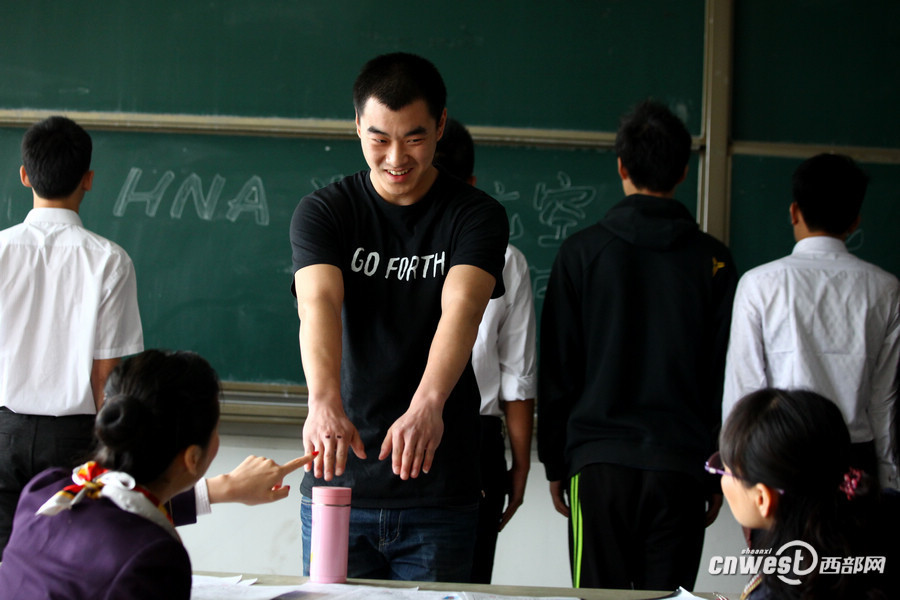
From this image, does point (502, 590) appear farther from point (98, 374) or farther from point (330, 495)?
point (98, 374)

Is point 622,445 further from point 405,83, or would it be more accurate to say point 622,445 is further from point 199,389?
point 199,389

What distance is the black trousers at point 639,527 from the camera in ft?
6.55

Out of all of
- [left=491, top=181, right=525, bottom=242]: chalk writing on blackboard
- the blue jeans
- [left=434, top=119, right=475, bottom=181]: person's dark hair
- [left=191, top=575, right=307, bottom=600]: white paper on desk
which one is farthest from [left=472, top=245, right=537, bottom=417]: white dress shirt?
[left=191, top=575, right=307, bottom=600]: white paper on desk

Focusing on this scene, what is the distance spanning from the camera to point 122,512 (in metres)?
1.05

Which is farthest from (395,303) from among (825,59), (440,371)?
(825,59)

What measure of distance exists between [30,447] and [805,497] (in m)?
1.82

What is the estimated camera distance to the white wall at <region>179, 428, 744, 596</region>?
2955 millimetres

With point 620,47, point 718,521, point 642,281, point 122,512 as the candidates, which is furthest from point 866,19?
point 122,512

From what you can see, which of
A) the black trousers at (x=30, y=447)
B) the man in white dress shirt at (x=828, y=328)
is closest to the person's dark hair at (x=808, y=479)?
the man in white dress shirt at (x=828, y=328)

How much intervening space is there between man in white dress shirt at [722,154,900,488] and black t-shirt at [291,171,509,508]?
0.90 m

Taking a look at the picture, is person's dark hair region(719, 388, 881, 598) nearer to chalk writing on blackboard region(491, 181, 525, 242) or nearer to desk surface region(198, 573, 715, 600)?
desk surface region(198, 573, 715, 600)

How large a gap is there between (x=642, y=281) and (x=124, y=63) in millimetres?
1911

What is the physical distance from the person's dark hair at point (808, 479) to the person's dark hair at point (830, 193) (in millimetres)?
1191

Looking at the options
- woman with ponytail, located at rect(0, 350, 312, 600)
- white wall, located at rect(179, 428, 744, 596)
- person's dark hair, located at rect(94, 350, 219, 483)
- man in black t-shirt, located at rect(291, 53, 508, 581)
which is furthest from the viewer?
white wall, located at rect(179, 428, 744, 596)
